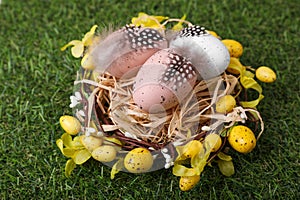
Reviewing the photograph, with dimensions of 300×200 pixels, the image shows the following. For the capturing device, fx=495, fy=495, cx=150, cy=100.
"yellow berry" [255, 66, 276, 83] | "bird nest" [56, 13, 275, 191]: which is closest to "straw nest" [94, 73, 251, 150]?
"bird nest" [56, 13, 275, 191]

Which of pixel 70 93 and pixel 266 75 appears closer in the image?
pixel 266 75

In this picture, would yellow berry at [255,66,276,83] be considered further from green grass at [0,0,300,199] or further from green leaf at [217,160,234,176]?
green leaf at [217,160,234,176]

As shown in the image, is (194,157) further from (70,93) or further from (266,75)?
(70,93)

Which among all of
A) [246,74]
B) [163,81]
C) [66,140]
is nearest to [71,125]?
[66,140]

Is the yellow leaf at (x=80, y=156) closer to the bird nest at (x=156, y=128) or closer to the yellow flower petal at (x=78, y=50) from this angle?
the bird nest at (x=156, y=128)

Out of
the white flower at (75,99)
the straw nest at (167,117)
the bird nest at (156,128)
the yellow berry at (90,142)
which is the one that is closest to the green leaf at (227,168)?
the bird nest at (156,128)
